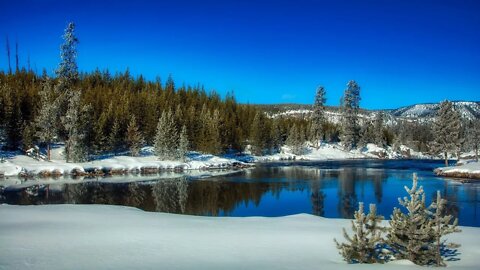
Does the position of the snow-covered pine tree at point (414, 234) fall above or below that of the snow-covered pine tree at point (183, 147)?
below

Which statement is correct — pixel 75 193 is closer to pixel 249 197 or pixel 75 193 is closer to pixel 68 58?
pixel 249 197

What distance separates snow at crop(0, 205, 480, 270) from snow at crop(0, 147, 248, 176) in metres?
36.3

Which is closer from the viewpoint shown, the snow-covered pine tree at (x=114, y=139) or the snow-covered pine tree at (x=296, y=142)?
the snow-covered pine tree at (x=114, y=139)

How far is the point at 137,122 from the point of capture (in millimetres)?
82500

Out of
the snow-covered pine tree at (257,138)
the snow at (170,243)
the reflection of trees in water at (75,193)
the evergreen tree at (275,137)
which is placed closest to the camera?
the snow at (170,243)

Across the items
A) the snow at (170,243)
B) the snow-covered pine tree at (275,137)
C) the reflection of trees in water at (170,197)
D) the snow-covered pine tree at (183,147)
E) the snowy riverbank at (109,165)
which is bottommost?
the reflection of trees in water at (170,197)

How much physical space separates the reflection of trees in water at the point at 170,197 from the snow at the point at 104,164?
19.4m

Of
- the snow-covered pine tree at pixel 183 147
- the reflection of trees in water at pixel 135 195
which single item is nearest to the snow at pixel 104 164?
the snow-covered pine tree at pixel 183 147

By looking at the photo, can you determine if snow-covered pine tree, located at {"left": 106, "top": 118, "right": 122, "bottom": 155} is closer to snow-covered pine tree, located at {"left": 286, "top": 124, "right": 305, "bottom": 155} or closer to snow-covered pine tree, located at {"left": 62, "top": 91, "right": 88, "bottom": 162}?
snow-covered pine tree, located at {"left": 62, "top": 91, "right": 88, "bottom": 162}

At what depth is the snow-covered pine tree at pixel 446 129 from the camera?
200 feet

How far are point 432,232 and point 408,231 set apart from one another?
67 cm

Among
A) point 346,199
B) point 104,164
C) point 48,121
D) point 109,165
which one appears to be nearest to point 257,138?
point 109,165

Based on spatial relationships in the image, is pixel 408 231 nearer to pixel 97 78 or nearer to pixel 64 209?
pixel 64 209

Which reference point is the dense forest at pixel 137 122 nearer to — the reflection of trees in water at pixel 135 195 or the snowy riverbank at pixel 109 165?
the snowy riverbank at pixel 109 165
